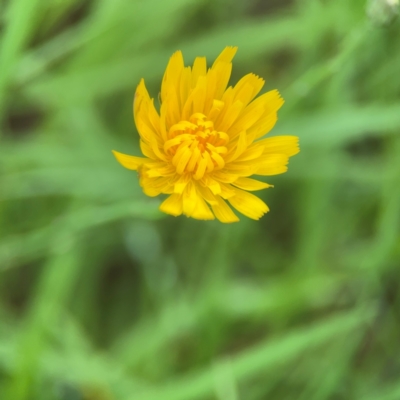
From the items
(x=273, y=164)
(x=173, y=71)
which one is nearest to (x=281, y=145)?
(x=273, y=164)

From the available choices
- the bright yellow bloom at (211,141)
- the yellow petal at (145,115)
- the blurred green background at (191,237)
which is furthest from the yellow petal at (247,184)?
the blurred green background at (191,237)

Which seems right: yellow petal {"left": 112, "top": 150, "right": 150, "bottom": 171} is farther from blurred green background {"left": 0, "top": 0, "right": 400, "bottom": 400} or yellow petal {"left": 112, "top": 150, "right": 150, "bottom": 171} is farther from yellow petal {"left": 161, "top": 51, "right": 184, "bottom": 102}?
blurred green background {"left": 0, "top": 0, "right": 400, "bottom": 400}

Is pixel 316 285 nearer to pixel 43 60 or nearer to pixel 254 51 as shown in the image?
pixel 254 51

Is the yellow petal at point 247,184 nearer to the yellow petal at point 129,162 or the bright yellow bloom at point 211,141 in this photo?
the bright yellow bloom at point 211,141

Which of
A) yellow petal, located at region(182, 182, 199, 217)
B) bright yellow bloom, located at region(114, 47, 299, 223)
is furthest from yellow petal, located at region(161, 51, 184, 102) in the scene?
yellow petal, located at region(182, 182, 199, 217)

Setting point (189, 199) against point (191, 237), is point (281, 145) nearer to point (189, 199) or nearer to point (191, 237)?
point (189, 199)

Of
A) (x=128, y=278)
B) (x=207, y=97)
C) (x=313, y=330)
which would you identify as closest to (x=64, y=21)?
(x=128, y=278)
